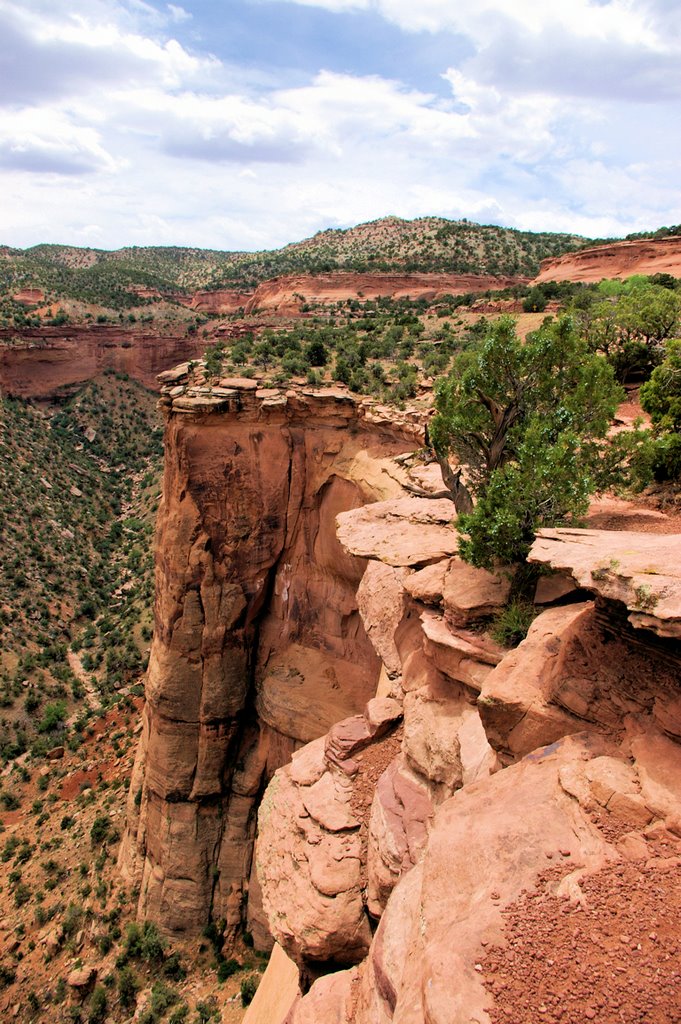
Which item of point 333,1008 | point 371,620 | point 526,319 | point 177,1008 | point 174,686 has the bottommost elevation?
point 177,1008

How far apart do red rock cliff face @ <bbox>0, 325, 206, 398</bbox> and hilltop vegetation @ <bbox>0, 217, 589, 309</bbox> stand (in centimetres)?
1132

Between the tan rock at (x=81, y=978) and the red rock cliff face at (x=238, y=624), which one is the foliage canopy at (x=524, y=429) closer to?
the red rock cliff face at (x=238, y=624)

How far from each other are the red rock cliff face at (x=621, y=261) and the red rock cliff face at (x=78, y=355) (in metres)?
38.9

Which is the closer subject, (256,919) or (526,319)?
(256,919)

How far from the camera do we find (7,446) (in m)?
50.0

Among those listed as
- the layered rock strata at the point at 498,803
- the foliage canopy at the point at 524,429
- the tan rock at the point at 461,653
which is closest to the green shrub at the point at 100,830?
the layered rock strata at the point at 498,803

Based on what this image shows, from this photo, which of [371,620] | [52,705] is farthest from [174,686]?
[52,705]

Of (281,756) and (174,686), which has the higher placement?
(174,686)

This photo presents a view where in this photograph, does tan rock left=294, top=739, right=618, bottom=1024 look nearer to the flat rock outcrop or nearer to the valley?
the valley

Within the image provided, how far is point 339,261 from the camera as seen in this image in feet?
267

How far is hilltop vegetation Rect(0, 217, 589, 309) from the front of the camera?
2660 inches

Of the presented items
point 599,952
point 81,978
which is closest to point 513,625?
point 599,952

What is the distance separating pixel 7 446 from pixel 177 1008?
4468 cm

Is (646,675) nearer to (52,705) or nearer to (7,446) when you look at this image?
(52,705)
